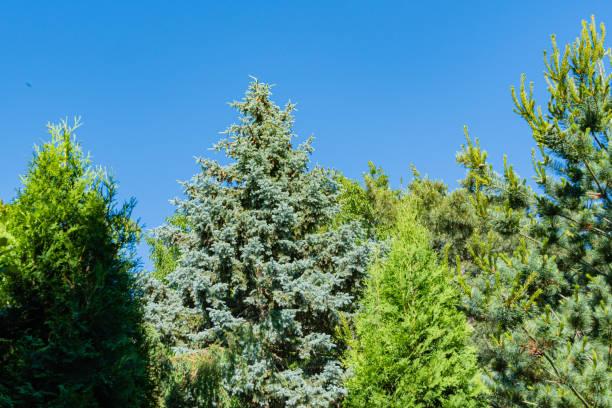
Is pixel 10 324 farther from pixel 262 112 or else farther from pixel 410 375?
pixel 262 112

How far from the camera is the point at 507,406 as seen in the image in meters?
7.29

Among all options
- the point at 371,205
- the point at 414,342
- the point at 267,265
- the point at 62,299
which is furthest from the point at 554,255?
the point at 371,205

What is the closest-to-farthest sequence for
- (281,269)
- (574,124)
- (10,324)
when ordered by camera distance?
(10,324) → (574,124) → (281,269)

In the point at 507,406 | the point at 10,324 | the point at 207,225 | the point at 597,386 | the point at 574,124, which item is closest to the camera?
the point at 10,324

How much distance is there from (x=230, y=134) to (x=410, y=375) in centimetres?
1102

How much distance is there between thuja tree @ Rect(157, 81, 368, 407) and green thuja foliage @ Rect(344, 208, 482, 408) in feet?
11.8

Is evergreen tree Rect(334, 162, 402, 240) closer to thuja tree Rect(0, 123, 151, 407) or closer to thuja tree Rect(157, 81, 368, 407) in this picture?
thuja tree Rect(157, 81, 368, 407)

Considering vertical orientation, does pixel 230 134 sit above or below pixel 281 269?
above

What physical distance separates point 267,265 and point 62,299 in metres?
6.41

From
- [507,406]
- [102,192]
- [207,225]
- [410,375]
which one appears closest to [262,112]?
[207,225]

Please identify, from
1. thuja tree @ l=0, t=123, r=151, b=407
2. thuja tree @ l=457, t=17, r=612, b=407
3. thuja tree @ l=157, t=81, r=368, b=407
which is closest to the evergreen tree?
thuja tree @ l=157, t=81, r=368, b=407

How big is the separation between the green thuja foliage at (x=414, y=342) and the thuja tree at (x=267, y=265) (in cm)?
360

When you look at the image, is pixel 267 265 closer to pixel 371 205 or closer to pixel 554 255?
pixel 554 255

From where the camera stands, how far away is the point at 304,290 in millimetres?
11148
